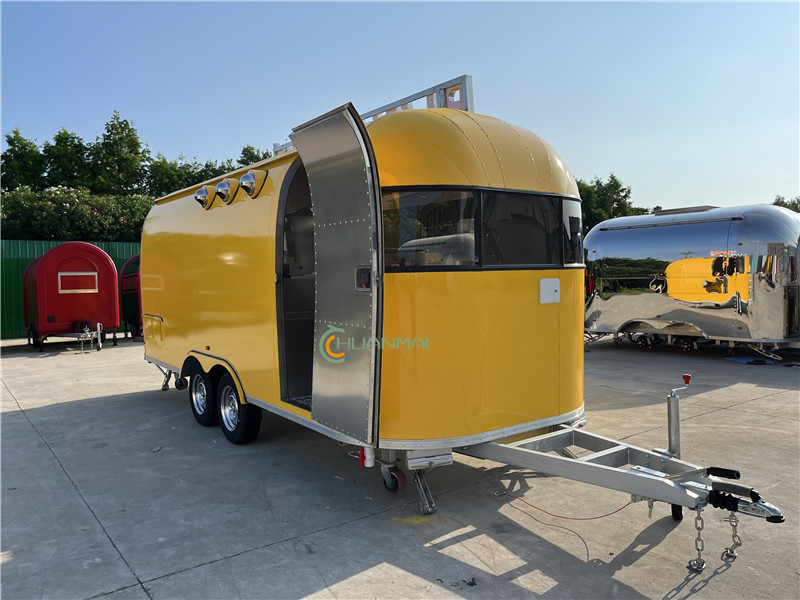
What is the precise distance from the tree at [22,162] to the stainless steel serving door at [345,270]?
1405 inches

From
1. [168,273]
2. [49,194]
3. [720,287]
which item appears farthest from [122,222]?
[720,287]

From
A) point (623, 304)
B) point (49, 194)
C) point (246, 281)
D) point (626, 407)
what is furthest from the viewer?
point (49, 194)

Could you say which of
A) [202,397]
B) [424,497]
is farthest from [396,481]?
[202,397]

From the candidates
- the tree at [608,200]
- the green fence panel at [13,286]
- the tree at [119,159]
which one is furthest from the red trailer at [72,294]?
the tree at [608,200]

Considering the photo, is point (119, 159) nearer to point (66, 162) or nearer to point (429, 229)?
point (66, 162)

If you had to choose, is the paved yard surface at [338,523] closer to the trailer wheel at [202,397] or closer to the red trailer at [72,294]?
the trailer wheel at [202,397]

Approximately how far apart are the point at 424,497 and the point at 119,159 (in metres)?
37.1

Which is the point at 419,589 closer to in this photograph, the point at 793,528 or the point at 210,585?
the point at 210,585

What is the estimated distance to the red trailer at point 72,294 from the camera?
49.9 feet

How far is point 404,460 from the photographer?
15.5 feet

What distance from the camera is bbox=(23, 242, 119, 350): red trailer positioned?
1522cm

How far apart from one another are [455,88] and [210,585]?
4.79 metres

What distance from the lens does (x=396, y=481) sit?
5.11 m

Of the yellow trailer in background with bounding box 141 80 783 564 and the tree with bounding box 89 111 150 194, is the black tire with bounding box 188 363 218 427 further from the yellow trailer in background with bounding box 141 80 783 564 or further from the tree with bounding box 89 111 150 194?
the tree with bounding box 89 111 150 194
